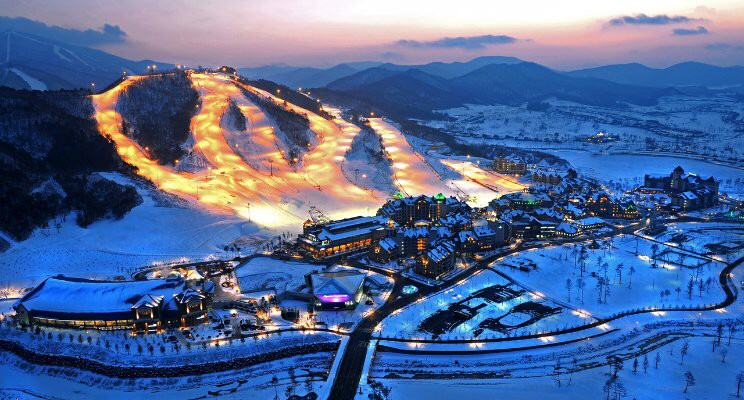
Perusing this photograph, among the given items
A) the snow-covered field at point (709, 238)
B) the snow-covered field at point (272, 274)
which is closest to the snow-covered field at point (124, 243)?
the snow-covered field at point (272, 274)

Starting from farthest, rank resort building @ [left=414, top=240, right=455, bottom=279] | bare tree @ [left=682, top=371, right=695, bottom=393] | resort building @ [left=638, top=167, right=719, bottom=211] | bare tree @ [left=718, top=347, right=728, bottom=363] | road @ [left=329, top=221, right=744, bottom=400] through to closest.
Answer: resort building @ [left=638, top=167, right=719, bottom=211]
resort building @ [left=414, top=240, right=455, bottom=279]
bare tree @ [left=718, top=347, right=728, bottom=363]
road @ [left=329, top=221, right=744, bottom=400]
bare tree @ [left=682, top=371, right=695, bottom=393]

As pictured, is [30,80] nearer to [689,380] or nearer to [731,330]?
[689,380]

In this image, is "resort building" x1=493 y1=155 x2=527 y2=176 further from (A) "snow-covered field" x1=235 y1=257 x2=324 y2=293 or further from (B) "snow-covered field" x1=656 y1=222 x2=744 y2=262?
(A) "snow-covered field" x1=235 y1=257 x2=324 y2=293

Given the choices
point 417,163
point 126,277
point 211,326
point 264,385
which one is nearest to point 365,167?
point 417,163

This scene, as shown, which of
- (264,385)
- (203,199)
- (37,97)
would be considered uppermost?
(37,97)

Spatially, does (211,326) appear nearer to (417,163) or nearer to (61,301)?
(61,301)

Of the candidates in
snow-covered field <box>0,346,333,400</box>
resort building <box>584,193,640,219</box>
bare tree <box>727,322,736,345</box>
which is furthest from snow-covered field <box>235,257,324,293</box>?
resort building <box>584,193,640,219</box>

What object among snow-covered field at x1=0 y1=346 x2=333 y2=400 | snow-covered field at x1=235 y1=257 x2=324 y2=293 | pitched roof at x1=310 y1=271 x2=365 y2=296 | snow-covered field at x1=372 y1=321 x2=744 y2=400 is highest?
pitched roof at x1=310 y1=271 x2=365 y2=296
